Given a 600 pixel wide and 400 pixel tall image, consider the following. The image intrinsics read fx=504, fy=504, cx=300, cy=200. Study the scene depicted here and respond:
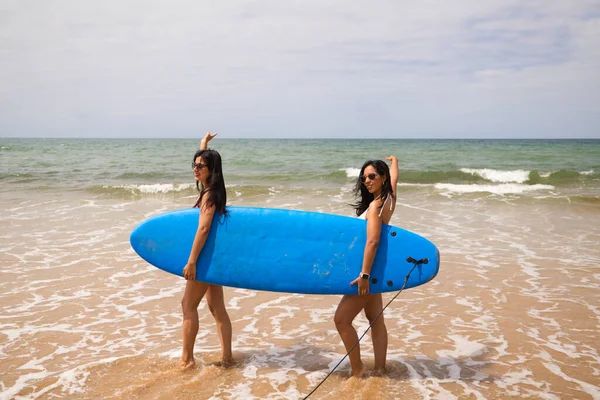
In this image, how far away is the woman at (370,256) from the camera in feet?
10.3

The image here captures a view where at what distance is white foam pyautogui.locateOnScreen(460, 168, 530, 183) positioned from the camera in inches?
759

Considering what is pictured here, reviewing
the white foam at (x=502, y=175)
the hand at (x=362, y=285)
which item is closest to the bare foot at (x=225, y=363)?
the hand at (x=362, y=285)

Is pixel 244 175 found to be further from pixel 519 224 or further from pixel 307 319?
pixel 307 319

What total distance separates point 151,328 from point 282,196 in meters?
9.69

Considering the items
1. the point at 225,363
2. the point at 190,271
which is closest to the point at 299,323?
the point at 225,363

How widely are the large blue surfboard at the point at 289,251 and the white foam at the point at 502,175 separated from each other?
17344 mm

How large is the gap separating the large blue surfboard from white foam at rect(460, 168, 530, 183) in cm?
1734

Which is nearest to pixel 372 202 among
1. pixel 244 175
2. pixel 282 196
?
pixel 282 196

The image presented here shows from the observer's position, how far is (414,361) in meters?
3.84

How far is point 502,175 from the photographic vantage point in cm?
2003

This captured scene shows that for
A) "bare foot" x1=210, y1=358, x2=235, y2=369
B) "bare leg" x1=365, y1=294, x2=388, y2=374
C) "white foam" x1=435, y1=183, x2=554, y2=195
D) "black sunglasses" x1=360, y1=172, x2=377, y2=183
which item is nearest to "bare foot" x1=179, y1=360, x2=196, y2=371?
"bare foot" x1=210, y1=358, x2=235, y2=369

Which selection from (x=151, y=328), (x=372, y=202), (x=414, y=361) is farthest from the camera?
(x=151, y=328)

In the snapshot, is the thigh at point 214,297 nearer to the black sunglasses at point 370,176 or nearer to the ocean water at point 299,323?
the ocean water at point 299,323

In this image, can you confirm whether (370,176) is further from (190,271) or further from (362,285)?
(190,271)
